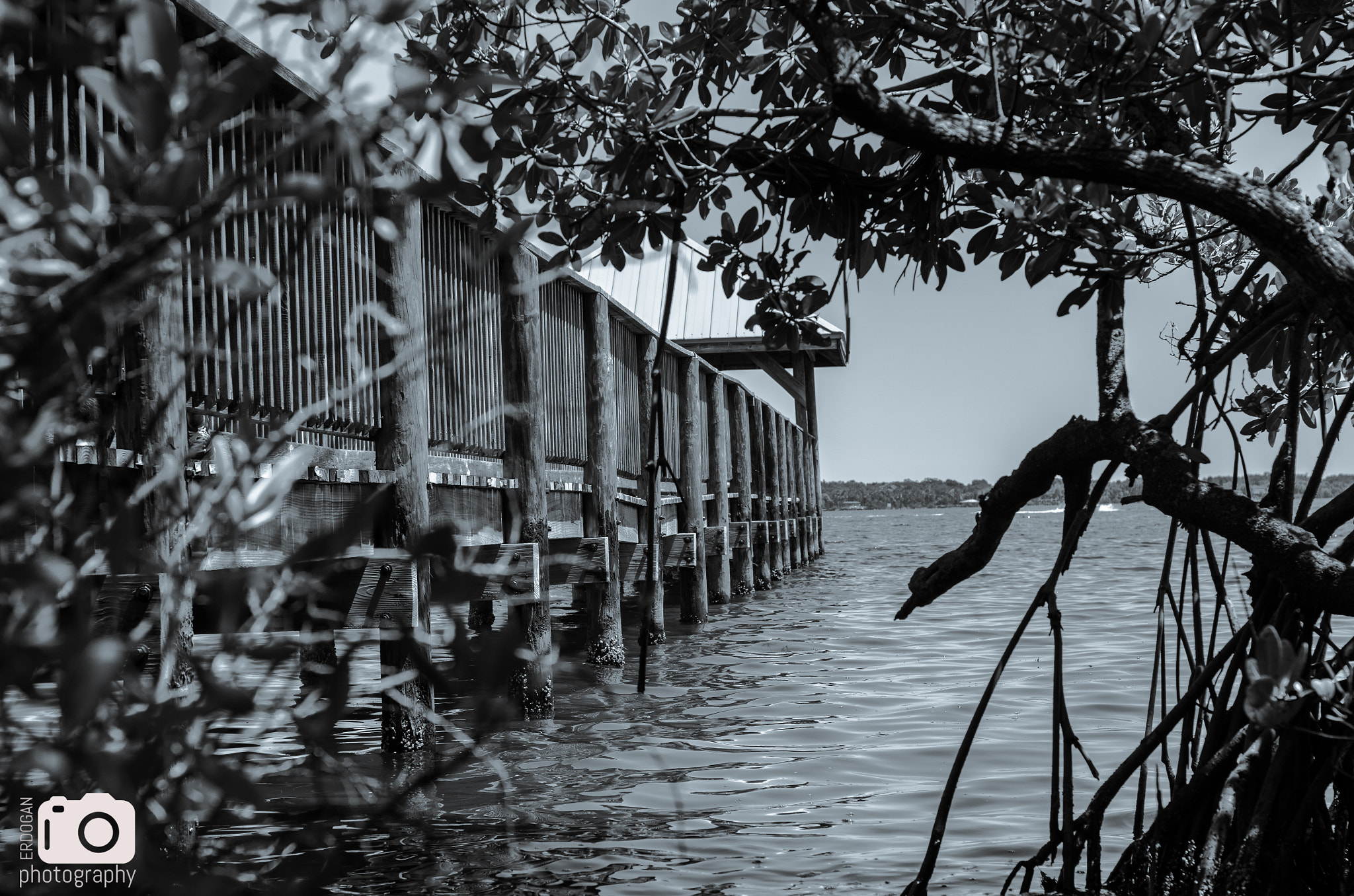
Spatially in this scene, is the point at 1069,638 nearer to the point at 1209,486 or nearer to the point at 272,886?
the point at 1209,486

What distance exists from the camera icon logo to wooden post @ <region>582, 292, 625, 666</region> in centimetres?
741

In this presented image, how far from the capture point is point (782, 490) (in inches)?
794

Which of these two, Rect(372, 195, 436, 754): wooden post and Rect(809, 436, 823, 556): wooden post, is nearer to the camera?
Rect(372, 195, 436, 754): wooden post

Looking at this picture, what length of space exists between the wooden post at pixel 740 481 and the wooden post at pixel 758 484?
1.44 ft

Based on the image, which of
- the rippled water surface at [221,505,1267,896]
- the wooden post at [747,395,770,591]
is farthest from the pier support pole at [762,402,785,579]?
the rippled water surface at [221,505,1267,896]

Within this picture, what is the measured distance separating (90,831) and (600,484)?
25.3 ft

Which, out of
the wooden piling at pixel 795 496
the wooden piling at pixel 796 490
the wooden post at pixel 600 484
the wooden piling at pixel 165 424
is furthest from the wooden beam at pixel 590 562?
the wooden piling at pixel 796 490

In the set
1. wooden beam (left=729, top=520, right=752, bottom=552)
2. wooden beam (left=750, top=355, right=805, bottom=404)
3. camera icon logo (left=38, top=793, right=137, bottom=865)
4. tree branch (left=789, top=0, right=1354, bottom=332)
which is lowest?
wooden beam (left=729, top=520, right=752, bottom=552)

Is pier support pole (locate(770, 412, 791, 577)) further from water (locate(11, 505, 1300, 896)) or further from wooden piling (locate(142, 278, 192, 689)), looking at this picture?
wooden piling (locate(142, 278, 192, 689))

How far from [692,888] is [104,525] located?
122 inches

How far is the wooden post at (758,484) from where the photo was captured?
1706cm

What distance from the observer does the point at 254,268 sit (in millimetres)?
993

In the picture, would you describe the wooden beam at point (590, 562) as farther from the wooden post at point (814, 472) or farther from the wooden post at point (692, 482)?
the wooden post at point (814, 472)

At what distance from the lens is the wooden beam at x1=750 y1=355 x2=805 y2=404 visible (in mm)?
1770
